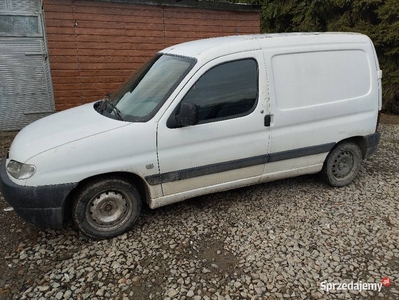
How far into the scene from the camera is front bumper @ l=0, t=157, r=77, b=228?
295 centimetres

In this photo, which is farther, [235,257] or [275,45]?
[275,45]

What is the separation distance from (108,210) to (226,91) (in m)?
1.75

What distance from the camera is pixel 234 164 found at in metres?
3.66

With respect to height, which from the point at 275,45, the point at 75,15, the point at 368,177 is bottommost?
the point at 368,177

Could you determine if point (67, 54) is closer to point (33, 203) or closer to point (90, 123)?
point (90, 123)

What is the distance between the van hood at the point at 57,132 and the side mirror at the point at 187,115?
0.52 meters

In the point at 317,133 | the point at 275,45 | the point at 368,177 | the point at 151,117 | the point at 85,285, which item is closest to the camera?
the point at 85,285

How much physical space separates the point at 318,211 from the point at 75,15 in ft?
20.6

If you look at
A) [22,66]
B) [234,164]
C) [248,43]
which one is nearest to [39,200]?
[234,164]

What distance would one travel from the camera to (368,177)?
16.0ft

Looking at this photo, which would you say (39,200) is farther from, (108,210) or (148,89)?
(148,89)

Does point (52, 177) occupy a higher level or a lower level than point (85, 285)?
higher

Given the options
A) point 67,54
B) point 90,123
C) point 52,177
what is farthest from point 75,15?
point 52,177

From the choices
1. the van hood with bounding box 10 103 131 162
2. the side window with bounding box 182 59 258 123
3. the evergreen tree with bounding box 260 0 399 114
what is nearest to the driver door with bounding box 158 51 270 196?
the side window with bounding box 182 59 258 123
